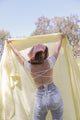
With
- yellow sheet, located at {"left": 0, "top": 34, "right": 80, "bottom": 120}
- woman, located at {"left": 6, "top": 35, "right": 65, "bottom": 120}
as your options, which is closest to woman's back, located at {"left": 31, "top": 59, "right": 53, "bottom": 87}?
woman, located at {"left": 6, "top": 35, "right": 65, "bottom": 120}

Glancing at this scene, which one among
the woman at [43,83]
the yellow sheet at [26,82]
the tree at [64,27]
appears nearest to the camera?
the woman at [43,83]

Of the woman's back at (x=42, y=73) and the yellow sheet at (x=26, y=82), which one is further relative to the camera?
the yellow sheet at (x=26, y=82)

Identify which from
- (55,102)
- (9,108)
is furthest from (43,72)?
(9,108)

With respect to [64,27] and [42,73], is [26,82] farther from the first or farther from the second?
[64,27]

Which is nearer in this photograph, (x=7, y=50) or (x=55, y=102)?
(x=55, y=102)

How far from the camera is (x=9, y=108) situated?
9.98ft

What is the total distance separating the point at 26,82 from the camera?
3.21 m

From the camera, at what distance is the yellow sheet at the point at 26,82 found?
3.07 metres

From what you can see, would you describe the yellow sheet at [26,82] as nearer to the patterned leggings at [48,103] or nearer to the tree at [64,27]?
the patterned leggings at [48,103]

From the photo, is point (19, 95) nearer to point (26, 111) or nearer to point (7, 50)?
point (26, 111)

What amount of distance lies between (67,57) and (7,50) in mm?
1212

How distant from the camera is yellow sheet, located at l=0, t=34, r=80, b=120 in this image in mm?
3068

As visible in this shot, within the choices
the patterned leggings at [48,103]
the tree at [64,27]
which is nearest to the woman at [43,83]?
the patterned leggings at [48,103]

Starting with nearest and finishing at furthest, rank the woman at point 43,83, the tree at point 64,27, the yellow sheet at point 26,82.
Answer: the woman at point 43,83
the yellow sheet at point 26,82
the tree at point 64,27
